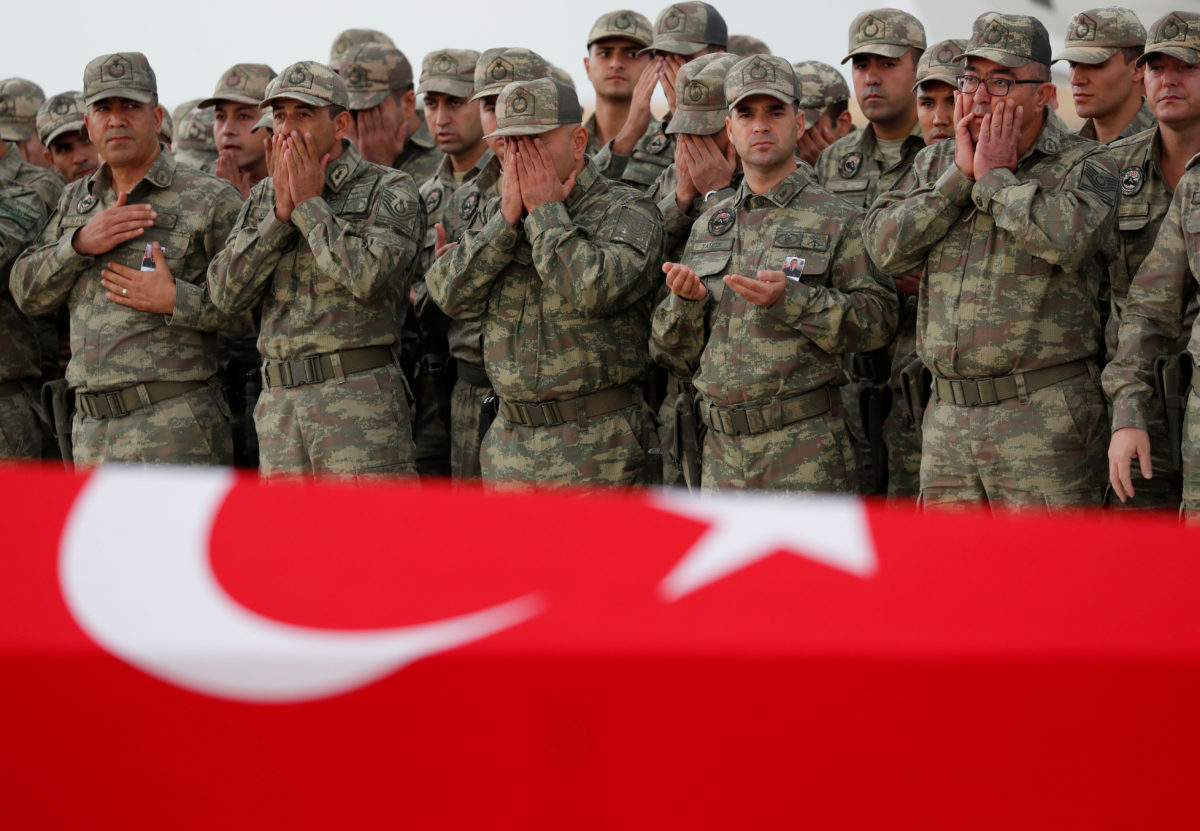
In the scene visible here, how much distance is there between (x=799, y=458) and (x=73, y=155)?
441cm

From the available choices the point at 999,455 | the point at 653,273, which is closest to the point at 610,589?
the point at 999,455

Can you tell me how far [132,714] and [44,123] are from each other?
665 cm

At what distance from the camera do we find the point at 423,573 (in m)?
1.26

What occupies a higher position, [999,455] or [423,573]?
[423,573]

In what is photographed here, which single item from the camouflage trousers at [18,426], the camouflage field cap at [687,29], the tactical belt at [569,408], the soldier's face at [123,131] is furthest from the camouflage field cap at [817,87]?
the camouflage trousers at [18,426]

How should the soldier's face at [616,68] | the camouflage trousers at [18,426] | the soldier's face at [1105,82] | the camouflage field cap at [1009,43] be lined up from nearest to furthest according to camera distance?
the camouflage field cap at [1009,43], the soldier's face at [1105,82], the camouflage trousers at [18,426], the soldier's face at [616,68]

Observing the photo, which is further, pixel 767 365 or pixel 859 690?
pixel 767 365

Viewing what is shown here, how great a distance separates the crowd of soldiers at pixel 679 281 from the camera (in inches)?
170

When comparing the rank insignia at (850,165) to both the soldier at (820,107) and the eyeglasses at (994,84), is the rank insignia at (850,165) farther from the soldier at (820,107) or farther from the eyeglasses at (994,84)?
the eyeglasses at (994,84)

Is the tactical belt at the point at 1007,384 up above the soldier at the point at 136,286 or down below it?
below

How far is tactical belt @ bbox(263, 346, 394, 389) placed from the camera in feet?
17.2

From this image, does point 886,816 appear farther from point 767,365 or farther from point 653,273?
point 653,273

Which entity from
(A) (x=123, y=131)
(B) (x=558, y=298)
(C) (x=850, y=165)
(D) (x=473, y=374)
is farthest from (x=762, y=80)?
(A) (x=123, y=131)

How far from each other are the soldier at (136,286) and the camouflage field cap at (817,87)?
Answer: 2.50 meters
